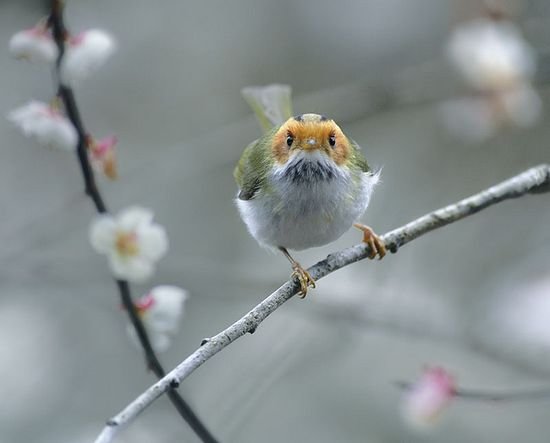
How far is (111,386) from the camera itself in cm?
427

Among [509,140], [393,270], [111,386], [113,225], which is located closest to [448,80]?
[393,270]

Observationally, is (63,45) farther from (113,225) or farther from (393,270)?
(393,270)

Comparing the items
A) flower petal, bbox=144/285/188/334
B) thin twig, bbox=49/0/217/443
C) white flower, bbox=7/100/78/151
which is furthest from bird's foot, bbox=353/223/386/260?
white flower, bbox=7/100/78/151

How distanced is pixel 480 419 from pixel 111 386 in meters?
1.92

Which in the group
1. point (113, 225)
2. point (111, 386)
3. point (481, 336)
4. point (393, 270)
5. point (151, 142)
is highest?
point (151, 142)

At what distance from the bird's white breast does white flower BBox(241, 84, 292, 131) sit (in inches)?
20.3

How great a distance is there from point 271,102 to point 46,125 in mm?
995

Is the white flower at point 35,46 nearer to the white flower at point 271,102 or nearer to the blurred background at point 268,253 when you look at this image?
the blurred background at point 268,253

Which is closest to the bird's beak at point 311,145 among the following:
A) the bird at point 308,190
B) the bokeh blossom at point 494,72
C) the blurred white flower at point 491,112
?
the bird at point 308,190

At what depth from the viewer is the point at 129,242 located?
2227mm

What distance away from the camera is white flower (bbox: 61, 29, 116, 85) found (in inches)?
76.3

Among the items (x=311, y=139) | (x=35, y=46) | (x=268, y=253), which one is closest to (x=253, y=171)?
(x=311, y=139)

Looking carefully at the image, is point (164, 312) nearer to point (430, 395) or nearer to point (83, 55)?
point (83, 55)

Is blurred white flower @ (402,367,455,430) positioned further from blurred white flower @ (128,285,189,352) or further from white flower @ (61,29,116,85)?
white flower @ (61,29,116,85)
